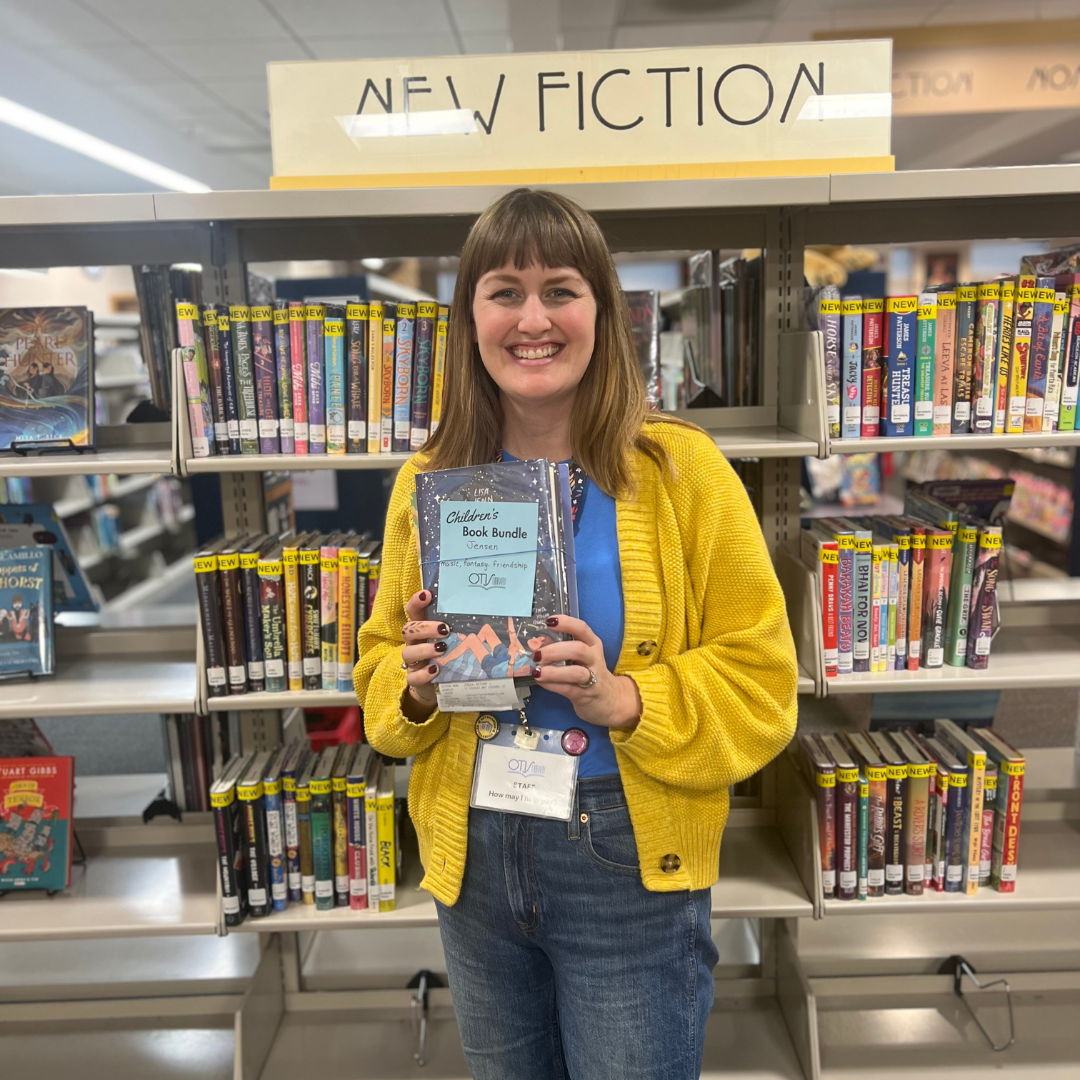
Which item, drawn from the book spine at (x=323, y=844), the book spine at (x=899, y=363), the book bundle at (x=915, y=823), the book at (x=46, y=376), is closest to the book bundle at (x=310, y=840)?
the book spine at (x=323, y=844)

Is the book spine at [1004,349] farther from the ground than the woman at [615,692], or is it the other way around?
the book spine at [1004,349]

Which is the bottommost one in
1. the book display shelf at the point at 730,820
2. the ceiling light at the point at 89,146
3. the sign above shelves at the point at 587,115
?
the book display shelf at the point at 730,820

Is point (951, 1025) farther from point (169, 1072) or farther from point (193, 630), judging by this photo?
point (193, 630)

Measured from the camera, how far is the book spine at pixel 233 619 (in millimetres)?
1777

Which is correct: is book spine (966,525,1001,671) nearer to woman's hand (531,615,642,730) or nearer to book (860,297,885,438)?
book (860,297,885,438)

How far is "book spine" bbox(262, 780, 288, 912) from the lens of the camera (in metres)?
1.86

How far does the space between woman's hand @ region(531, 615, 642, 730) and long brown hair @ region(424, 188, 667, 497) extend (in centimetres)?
23

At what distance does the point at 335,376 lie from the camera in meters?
1.76

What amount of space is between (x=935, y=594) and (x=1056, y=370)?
1.68ft

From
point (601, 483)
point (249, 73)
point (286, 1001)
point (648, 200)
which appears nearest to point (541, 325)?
point (601, 483)

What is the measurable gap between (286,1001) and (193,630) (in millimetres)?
1019

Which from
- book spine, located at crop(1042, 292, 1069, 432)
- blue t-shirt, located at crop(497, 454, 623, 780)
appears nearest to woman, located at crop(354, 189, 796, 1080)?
blue t-shirt, located at crop(497, 454, 623, 780)

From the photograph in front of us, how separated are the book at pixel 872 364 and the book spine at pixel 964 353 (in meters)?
0.15

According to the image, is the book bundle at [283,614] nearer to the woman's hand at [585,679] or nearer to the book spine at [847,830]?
the woman's hand at [585,679]
